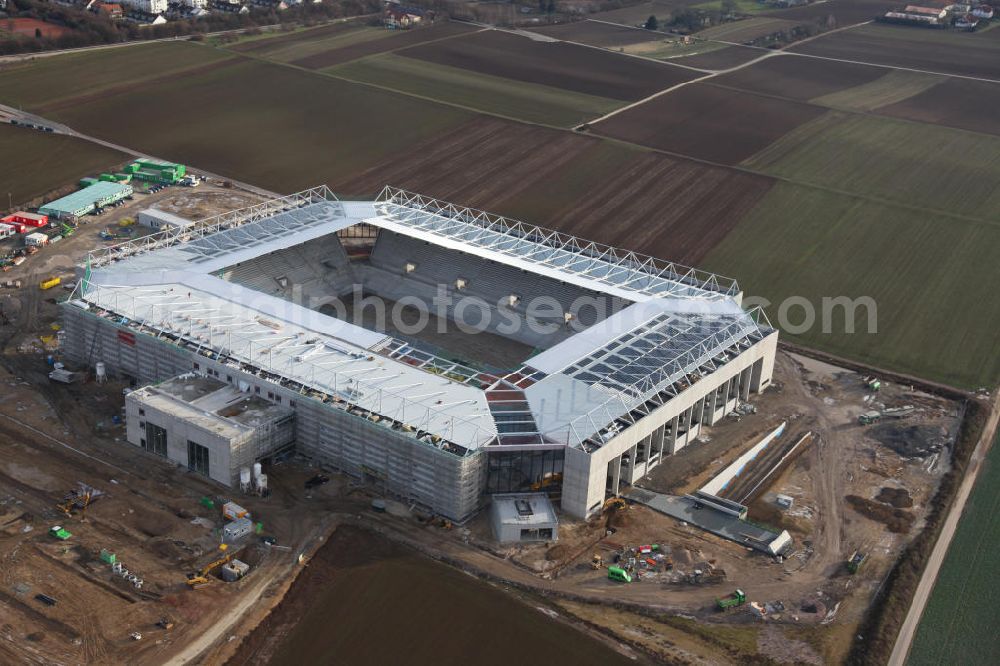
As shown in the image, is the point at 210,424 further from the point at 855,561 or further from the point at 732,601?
the point at 855,561

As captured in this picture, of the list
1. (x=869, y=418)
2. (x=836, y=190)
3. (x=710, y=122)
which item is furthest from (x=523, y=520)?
(x=710, y=122)

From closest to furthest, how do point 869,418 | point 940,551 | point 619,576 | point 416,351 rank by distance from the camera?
point 619,576
point 940,551
point 416,351
point 869,418

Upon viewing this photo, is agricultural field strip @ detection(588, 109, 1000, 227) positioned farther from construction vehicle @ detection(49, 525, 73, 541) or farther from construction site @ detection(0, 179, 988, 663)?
construction vehicle @ detection(49, 525, 73, 541)

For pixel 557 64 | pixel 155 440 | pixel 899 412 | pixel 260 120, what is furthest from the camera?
pixel 557 64

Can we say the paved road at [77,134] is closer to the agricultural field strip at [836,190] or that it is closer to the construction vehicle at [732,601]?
the agricultural field strip at [836,190]

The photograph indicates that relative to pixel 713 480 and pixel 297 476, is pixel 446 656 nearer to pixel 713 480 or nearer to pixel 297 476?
pixel 297 476

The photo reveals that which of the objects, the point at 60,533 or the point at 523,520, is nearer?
the point at 60,533

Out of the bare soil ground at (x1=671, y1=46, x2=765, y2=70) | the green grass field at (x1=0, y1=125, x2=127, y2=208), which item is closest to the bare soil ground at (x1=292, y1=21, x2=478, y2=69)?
the bare soil ground at (x1=671, y1=46, x2=765, y2=70)
